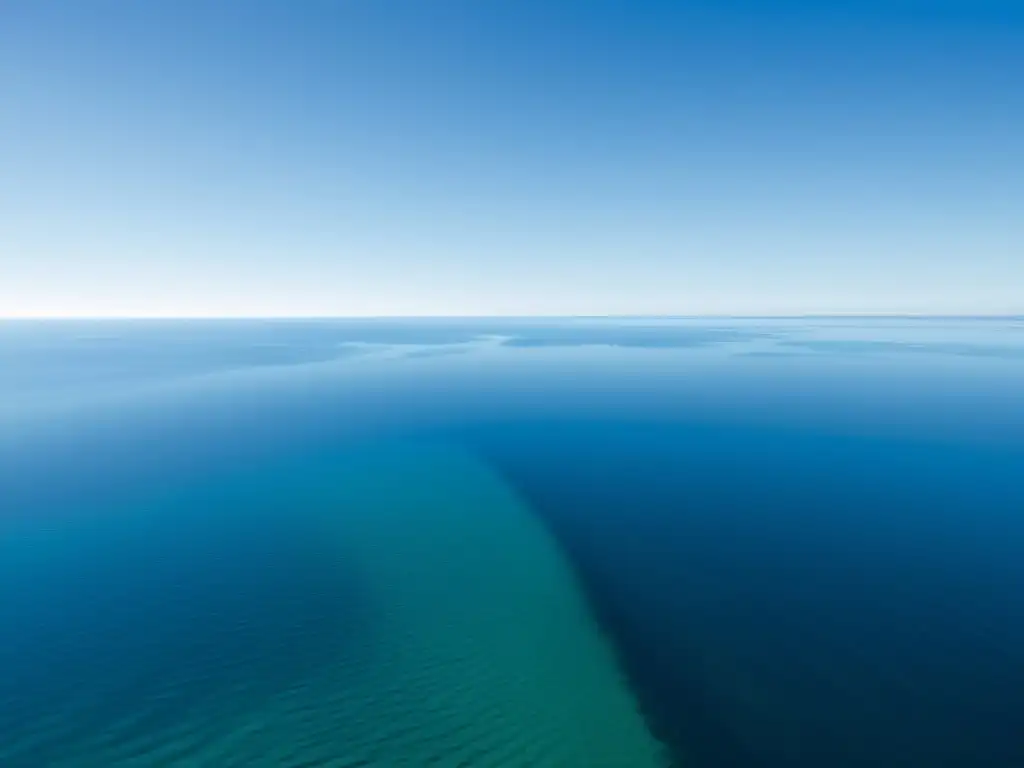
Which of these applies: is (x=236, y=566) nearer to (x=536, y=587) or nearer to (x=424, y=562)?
(x=424, y=562)

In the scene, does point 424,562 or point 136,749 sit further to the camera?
point 424,562

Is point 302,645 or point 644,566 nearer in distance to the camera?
point 302,645

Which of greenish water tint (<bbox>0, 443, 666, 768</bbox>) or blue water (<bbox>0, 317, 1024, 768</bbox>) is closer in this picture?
greenish water tint (<bbox>0, 443, 666, 768</bbox>)

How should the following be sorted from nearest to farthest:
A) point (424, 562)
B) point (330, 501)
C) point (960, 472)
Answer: point (424, 562), point (330, 501), point (960, 472)

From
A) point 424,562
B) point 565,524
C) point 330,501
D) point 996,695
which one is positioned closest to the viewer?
point 996,695

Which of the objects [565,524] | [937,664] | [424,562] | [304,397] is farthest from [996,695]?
[304,397]

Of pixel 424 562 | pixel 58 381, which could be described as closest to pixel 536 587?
pixel 424 562

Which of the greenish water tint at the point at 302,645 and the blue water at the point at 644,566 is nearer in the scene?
the greenish water tint at the point at 302,645

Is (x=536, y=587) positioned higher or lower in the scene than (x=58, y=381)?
lower
